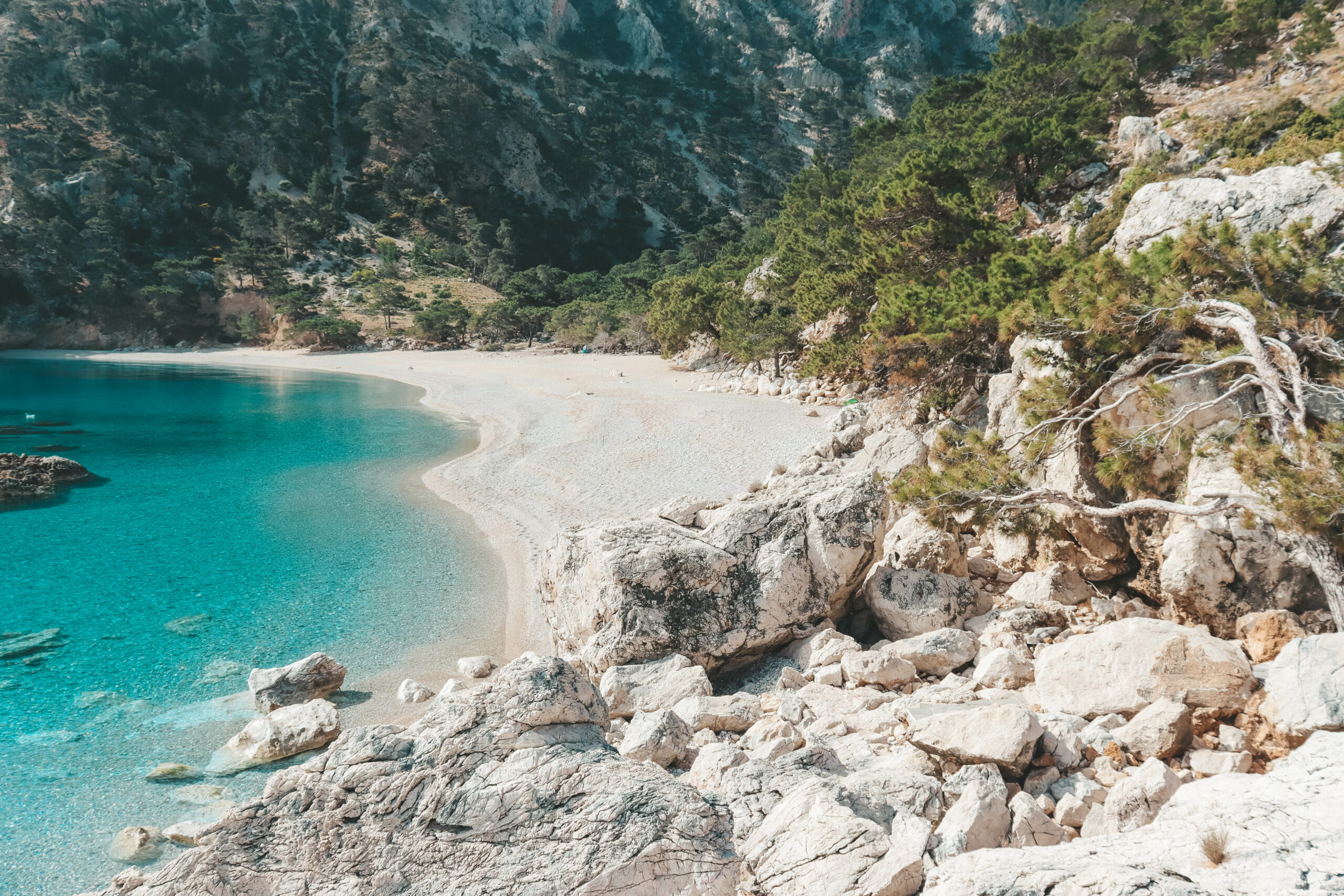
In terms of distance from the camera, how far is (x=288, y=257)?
83.4 meters

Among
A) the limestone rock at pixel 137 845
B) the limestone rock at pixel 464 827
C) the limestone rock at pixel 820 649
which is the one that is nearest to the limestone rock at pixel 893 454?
the limestone rock at pixel 820 649

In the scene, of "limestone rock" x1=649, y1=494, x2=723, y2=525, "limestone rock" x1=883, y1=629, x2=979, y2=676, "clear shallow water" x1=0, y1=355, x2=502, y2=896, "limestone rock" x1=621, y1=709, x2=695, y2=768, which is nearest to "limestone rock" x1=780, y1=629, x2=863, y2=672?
"limestone rock" x1=883, y1=629, x2=979, y2=676

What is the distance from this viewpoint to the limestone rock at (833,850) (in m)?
4.00

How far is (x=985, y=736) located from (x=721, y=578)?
4.55 metres

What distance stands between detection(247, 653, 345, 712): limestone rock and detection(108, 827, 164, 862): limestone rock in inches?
97.1

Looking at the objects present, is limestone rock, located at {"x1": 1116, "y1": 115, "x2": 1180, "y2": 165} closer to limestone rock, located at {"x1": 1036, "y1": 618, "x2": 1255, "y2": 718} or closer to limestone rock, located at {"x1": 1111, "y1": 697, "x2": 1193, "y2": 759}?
limestone rock, located at {"x1": 1036, "y1": 618, "x2": 1255, "y2": 718}

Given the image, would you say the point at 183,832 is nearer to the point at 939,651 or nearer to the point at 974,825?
the point at 974,825

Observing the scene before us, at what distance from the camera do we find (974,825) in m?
4.44

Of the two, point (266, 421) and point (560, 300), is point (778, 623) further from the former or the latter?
point (560, 300)

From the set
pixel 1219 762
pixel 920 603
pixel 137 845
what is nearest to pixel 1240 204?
pixel 920 603

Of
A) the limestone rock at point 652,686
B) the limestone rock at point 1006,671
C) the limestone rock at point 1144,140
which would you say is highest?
the limestone rock at point 1144,140

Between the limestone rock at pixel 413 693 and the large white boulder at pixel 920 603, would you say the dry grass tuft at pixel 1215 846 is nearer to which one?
the large white boulder at pixel 920 603

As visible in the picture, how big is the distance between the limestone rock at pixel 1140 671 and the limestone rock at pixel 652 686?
3762mm

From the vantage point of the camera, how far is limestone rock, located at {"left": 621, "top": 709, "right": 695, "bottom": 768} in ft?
21.3
